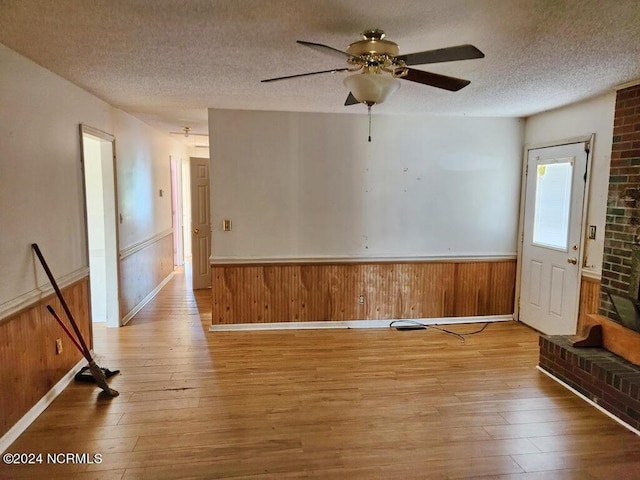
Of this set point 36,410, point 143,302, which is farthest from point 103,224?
point 36,410

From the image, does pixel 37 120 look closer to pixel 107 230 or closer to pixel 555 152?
pixel 107 230

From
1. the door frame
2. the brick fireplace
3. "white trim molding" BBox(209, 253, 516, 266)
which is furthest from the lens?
"white trim molding" BBox(209, 253, 516, 266)

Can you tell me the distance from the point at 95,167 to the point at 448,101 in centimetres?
369

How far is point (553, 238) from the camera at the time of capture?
4.10 meters

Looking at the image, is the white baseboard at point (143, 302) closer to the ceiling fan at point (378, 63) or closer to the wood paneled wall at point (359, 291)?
the wood paneled wall at point (359, 291)

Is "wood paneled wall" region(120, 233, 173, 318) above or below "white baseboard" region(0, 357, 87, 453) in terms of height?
above

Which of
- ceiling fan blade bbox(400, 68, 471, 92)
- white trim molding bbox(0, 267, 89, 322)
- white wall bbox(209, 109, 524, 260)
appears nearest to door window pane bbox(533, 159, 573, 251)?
white wall bbox(209, 109, 524, 260)

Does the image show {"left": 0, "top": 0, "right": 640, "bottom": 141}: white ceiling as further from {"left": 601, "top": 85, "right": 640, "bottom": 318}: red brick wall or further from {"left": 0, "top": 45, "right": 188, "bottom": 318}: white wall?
{"left": 601, "top": 85, "right": 640, "bottom": 318}: red brick wall

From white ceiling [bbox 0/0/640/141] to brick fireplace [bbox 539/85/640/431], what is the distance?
19.5 inches

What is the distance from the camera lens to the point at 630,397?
254 centimetres

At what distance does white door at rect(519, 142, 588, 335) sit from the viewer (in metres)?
3.77

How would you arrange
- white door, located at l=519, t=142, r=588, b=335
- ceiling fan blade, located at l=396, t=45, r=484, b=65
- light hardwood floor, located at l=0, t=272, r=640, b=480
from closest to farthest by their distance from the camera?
1. ceiling fan blade, located at l=396, t=45, r=484, b=65
2. light hardwood floor, located at l=0, t=272, r=640, b=480
3. white door, located at l=519, t=142, r=588, b=335

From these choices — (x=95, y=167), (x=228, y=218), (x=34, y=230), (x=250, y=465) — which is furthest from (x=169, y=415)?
(x=95, y=167)

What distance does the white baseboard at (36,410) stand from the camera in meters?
2.29
